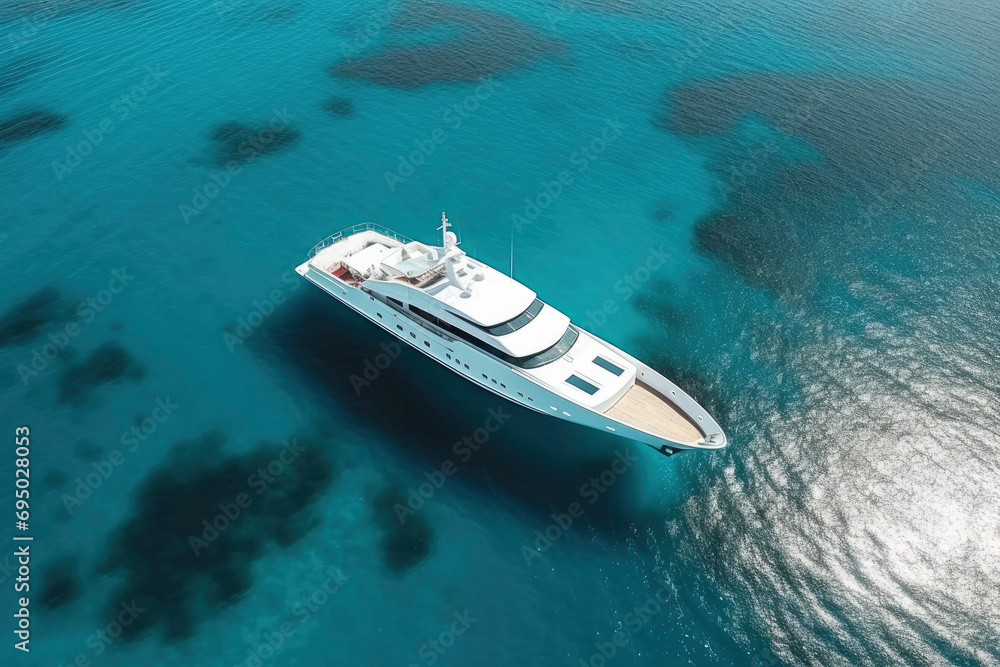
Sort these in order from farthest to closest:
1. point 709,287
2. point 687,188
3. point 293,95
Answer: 1. point 293,95
2. point 687,188
3. point 709,287

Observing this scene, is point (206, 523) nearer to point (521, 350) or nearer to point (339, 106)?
point (521, 350)

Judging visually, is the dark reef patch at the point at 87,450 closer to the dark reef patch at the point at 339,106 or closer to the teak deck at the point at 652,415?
the teak deck at the point at 652,415

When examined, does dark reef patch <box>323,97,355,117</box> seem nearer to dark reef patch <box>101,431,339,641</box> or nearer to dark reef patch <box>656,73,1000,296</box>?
dark reef patch <box>656,73,1000,296</box>

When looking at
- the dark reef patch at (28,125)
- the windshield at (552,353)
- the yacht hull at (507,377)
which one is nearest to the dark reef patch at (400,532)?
the yacht hull at (507,377)

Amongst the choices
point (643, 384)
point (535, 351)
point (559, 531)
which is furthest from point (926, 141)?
point (559, 531)

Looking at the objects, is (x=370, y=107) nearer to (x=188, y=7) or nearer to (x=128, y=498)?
(x=188, y=7)
